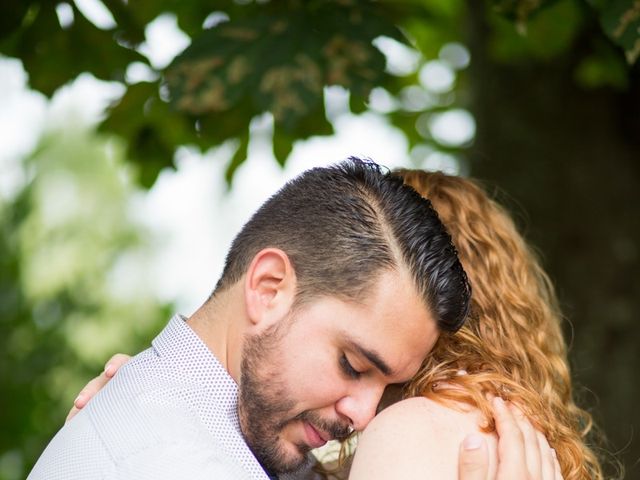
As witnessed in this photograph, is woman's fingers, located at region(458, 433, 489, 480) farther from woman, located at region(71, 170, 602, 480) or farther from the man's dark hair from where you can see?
the man's dark hair

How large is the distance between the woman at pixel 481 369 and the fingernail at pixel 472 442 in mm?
23

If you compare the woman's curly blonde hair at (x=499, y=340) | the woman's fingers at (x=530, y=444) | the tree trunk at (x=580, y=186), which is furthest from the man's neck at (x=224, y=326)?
the tree trunk at (x=580, y=186)

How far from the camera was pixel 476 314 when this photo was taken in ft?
9.58

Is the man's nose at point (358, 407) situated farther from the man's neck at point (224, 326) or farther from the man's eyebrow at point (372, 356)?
the man's neck at point (224, 326)

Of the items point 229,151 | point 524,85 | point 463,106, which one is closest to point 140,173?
point 229,151

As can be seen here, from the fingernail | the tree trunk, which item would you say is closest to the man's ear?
the fingernail

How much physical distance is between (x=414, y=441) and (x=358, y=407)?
0.75 ft

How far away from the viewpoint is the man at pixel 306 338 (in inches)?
92.7

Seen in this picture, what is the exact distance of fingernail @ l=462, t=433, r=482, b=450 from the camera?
2309 millimetres

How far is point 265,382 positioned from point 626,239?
308 cm

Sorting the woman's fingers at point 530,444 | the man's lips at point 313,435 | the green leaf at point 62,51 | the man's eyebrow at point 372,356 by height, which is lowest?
the woman's fingers at point 530,444

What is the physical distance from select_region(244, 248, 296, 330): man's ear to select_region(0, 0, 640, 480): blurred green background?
0.81 m

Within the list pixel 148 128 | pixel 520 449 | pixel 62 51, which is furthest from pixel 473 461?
pixel 148 128

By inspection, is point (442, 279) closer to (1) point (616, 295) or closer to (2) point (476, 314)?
(2) point (476, 314)
